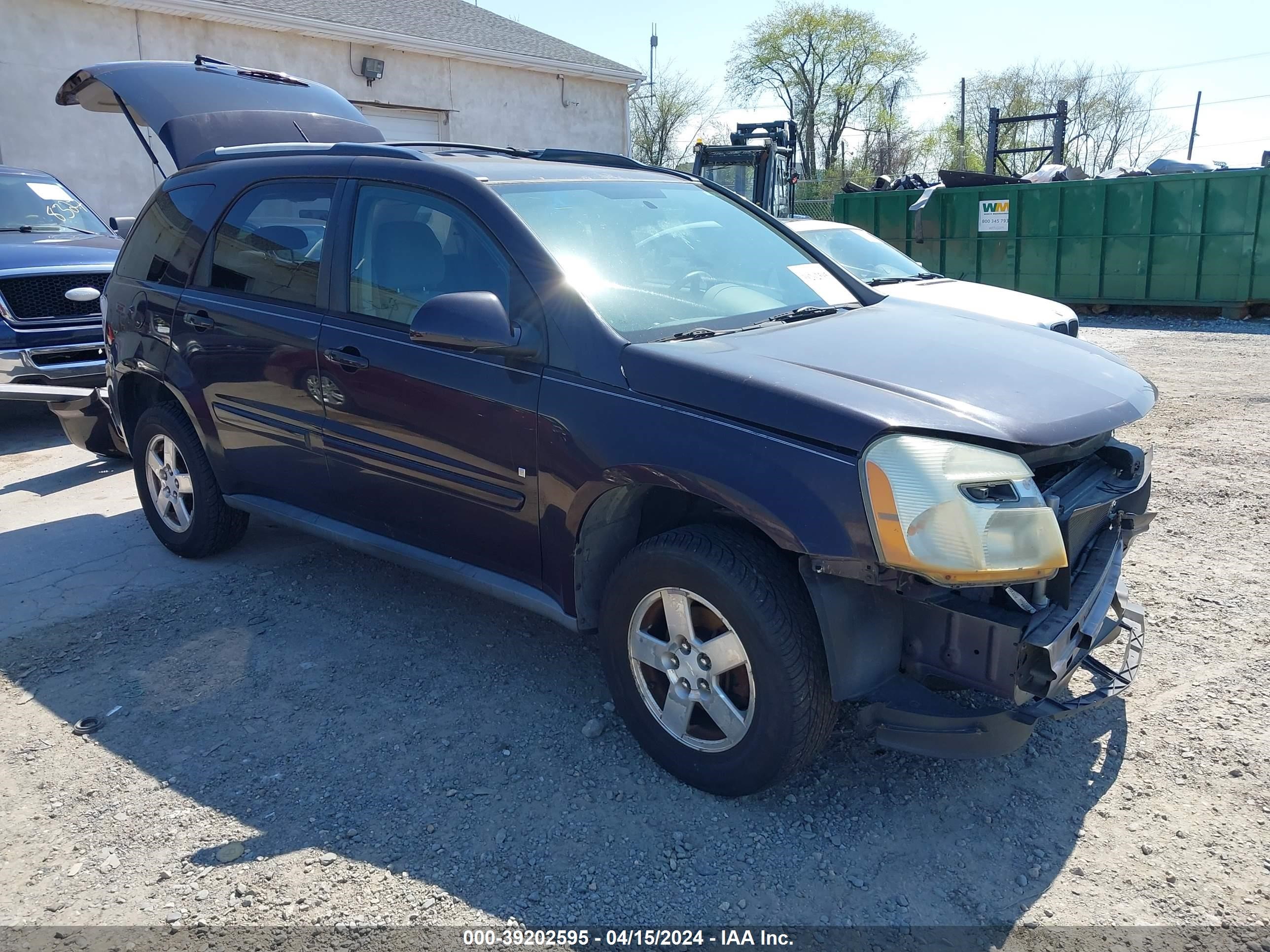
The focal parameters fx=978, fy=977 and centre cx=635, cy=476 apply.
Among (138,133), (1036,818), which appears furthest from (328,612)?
(138,133)

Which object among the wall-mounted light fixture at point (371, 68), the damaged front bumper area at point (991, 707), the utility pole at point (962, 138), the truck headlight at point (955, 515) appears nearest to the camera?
the truck headlight at point (955, 515)

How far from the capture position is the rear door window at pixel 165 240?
4672 millimetres

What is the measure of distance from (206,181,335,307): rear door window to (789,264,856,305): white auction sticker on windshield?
193 cm

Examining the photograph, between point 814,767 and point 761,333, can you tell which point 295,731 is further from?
point 761,333

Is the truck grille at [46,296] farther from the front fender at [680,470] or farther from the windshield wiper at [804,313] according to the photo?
the windshield wiper at [804,313]

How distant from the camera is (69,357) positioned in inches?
308

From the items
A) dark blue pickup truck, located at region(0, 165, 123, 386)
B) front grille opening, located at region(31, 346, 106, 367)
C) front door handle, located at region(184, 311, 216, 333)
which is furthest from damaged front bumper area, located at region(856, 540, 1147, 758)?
front grille opening, located at region(31, 346, 106, 367)

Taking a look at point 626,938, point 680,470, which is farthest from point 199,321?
point 626,938

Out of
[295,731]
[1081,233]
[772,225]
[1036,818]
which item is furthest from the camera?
[1081,233]

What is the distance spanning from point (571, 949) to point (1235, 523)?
449 cm

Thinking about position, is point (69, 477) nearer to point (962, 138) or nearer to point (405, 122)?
point (405, 122)

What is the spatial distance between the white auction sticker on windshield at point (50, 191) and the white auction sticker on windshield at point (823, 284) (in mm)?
8470

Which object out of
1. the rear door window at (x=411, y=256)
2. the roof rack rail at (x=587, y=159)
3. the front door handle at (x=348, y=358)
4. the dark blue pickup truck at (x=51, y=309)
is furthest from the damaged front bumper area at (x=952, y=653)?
the dark blue pickup truck at (x=51, y=309)

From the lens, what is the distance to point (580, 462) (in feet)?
10.1
